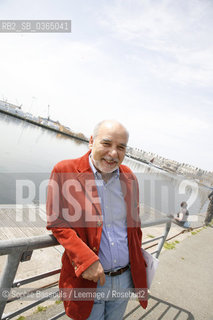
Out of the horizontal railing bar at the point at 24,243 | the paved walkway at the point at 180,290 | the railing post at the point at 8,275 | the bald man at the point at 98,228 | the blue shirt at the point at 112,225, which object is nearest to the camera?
the horizontal railing bar at the point at 24,243

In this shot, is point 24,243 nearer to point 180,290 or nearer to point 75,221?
point 75,221

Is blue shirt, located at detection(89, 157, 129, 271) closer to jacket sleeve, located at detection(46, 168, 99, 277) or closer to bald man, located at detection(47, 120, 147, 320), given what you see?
bald man, located at detection(47, 120, 147, 320)

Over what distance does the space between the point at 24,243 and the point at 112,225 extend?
733 mm

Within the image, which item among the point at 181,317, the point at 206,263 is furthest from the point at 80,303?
the point at 206,263

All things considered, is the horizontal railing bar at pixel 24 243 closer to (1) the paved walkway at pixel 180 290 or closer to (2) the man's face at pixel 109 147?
(2) the man's face at pixel 109 147

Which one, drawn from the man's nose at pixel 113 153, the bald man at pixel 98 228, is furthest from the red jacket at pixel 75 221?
the man's nose at pixel 113 153

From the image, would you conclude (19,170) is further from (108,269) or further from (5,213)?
(108,269)

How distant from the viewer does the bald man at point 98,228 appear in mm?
1579

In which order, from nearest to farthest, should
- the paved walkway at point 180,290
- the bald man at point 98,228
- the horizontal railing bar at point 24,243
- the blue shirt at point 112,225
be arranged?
the horizontal railing bar at point 24,243, the bald man at point 98,228, the blue shirt at point 112,225, the paved walkway at point 180,290

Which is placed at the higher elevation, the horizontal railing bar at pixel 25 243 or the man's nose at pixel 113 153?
the man's nose at pixel 113 153

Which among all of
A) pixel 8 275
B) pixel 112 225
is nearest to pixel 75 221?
pixel 112 225

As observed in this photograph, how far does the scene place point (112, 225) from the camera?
5.92 ft

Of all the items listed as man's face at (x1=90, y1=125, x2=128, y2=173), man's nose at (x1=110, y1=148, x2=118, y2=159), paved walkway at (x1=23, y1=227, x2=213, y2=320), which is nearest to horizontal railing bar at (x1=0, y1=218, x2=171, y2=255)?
man's face at (x1=90, y1=125, x2=128, y2=173)

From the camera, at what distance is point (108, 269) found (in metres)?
1.75
